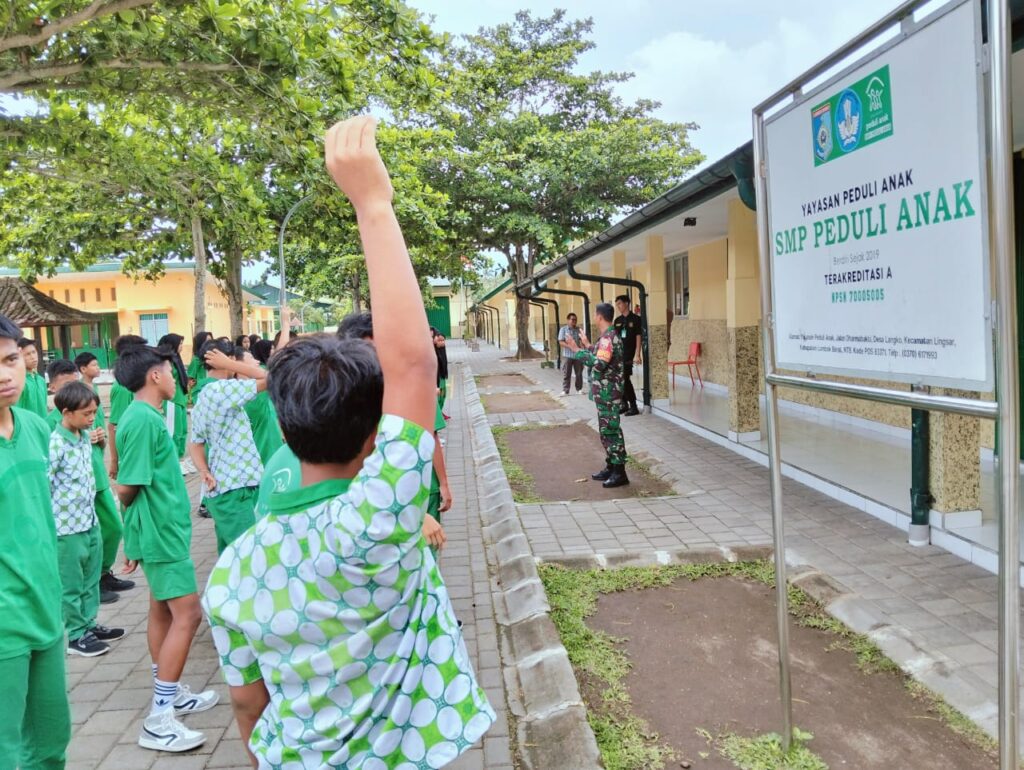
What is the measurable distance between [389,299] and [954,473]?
191 inches

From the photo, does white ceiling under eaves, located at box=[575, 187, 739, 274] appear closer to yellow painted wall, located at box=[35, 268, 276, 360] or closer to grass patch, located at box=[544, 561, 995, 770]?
grass patch, located at box=[544, 561, 995, 770]

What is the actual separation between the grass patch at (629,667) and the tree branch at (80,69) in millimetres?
4790

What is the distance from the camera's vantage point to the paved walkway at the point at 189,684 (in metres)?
2.98

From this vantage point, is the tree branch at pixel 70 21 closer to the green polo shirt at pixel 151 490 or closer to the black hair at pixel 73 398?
the black hair at pixel 73 398

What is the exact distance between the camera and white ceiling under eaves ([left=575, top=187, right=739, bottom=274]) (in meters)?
8.48

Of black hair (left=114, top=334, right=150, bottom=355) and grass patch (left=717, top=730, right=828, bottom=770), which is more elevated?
black hair (left=114, top=334, right=150, bottom=355)

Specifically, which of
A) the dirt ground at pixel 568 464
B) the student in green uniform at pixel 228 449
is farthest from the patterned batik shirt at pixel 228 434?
the dirt ground at pixel 568 464

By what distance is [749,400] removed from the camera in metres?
8.23

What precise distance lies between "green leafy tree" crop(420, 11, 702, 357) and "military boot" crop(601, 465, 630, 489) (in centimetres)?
1424

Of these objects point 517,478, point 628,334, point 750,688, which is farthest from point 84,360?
point 628,334

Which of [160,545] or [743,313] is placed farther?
[743,313]

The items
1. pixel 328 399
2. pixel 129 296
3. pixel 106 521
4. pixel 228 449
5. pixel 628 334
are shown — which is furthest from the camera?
pixel 129 296

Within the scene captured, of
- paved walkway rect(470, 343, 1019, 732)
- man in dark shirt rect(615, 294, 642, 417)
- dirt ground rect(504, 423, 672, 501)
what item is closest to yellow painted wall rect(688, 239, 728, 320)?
man in dark shirt rect(615, 294, 642, 417)

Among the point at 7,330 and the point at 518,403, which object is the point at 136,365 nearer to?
the point at 7,330
